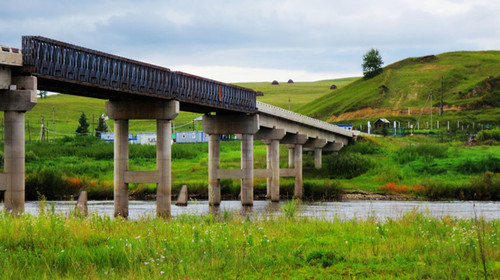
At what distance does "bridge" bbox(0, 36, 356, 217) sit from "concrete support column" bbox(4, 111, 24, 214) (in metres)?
0.05

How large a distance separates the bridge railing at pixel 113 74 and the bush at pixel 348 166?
1177 inches

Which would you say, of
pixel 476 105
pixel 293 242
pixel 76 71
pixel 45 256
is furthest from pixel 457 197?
pixel 476 105

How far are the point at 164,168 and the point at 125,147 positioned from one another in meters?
3.42

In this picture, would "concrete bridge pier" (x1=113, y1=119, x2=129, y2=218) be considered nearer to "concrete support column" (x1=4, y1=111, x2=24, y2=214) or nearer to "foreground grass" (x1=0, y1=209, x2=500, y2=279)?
"concrete support column" (x1=4, y1=111, x2=24, y2=214)

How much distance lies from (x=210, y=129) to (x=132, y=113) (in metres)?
19.0

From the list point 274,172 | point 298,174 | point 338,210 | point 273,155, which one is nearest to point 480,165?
point 298,174

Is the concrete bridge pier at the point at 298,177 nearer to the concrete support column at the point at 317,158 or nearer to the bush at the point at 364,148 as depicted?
the concrete support column at the point at 317,158

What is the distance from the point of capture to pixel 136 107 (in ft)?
189

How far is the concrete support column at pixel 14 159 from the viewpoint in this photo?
39.1 metres

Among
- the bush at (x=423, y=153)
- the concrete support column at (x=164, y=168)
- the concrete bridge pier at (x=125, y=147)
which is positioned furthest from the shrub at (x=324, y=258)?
the bush at (x=423, y=153)

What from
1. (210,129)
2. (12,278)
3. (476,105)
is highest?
(476,105)

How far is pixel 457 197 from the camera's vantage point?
3007 inches

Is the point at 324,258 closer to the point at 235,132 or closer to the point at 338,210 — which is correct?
the point at 338,210

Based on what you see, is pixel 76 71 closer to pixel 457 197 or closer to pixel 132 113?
pixel 132 113
